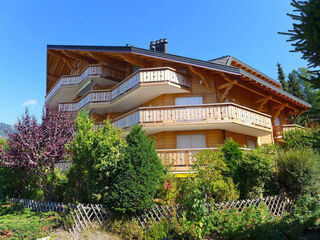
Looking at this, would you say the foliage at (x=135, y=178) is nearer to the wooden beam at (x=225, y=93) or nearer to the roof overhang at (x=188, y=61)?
the roof overhang at (x=188, y=61)

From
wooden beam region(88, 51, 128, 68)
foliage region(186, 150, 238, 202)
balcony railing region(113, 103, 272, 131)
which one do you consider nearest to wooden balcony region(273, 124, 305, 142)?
balcony railing region(113, 103, 272, 131)

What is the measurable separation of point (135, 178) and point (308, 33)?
641 centimetres

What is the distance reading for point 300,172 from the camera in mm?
9164

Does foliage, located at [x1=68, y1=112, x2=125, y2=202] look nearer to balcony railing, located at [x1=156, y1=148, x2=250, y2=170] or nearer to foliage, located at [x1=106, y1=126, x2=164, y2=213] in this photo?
foliage, located at [x1=106, y1=126, x2=164, y2=213]

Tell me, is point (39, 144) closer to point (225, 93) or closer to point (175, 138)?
point (175, 138)

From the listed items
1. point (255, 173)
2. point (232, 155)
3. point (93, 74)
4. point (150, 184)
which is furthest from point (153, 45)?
point (150, 184)

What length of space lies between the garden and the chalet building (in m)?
3.00

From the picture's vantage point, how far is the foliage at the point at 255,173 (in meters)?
9.02

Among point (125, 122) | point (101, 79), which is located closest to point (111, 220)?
point (125, 122)

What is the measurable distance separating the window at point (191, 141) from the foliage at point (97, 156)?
719 cm

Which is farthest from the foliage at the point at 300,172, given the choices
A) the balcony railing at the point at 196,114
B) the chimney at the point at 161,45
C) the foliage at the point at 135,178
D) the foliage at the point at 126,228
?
the chimney at the point at 161,45

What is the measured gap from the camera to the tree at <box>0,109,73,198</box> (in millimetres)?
10125

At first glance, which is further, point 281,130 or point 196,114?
point 281,130

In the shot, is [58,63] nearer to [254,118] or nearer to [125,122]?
[125,122]
